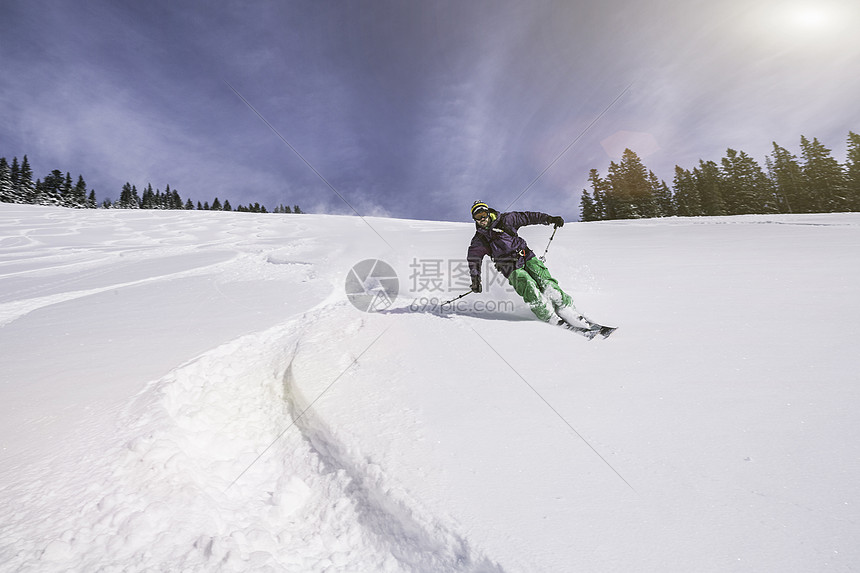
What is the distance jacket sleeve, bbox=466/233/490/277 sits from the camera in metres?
6.12

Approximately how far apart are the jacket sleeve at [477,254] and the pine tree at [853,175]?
51.1 meters

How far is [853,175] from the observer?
1369 inches

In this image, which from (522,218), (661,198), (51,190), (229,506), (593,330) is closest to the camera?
(229,506)

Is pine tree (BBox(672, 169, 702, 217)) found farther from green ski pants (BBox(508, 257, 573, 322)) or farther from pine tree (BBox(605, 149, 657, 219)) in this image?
green ski pants (BBox(508, 257, 573, 322))

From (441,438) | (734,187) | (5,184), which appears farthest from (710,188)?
(5,184)

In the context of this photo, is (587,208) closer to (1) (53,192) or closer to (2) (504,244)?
(2) (504,244)

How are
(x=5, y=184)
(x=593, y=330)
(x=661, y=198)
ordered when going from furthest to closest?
(x=5, y=184), (x=661, y=198), (x=593, y=330)

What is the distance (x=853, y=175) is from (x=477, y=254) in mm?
52778

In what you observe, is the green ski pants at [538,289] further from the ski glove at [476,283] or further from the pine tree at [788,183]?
the pine tree at [788,183]

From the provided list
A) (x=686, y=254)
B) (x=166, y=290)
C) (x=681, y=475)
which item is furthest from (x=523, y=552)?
(x=686, y=254)

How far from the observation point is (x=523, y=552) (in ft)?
4.79

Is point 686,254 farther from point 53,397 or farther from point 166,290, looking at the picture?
point 166,290

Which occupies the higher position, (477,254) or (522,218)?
(522,218)

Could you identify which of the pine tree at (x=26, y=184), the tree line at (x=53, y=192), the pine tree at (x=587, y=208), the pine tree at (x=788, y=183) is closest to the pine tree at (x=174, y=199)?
the tree line at (x=53, y=192)
